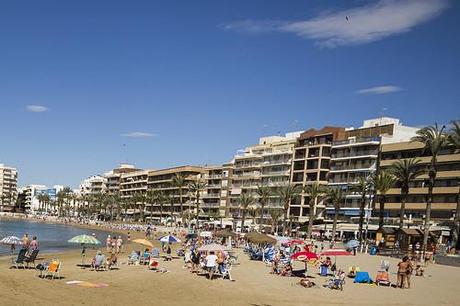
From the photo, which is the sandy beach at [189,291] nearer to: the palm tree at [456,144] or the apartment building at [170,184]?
the palm tree at [456,144]

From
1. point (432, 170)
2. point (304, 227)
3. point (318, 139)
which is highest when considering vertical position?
point (318, 139)

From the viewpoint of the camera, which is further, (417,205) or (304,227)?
(304,227)

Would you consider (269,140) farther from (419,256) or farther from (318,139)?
(419,256)

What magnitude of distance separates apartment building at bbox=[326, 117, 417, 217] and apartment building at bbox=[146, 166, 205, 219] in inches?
1973

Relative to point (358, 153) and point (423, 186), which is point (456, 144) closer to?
point (423, 186)

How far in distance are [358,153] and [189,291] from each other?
75643 millimetres

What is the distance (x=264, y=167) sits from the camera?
11894 cm

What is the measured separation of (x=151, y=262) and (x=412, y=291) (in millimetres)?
13650

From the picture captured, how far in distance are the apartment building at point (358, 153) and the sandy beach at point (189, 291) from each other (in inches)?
2369

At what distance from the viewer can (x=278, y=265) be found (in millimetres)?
30844

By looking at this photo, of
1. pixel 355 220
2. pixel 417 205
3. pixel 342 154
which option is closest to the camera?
pixel 417 205

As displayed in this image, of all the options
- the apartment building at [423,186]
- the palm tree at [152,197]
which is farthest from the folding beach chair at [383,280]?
the palm tree at [152,197]

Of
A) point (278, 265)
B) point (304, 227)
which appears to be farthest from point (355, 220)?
point (278, 265)

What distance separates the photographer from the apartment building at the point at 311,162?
101500 mm
